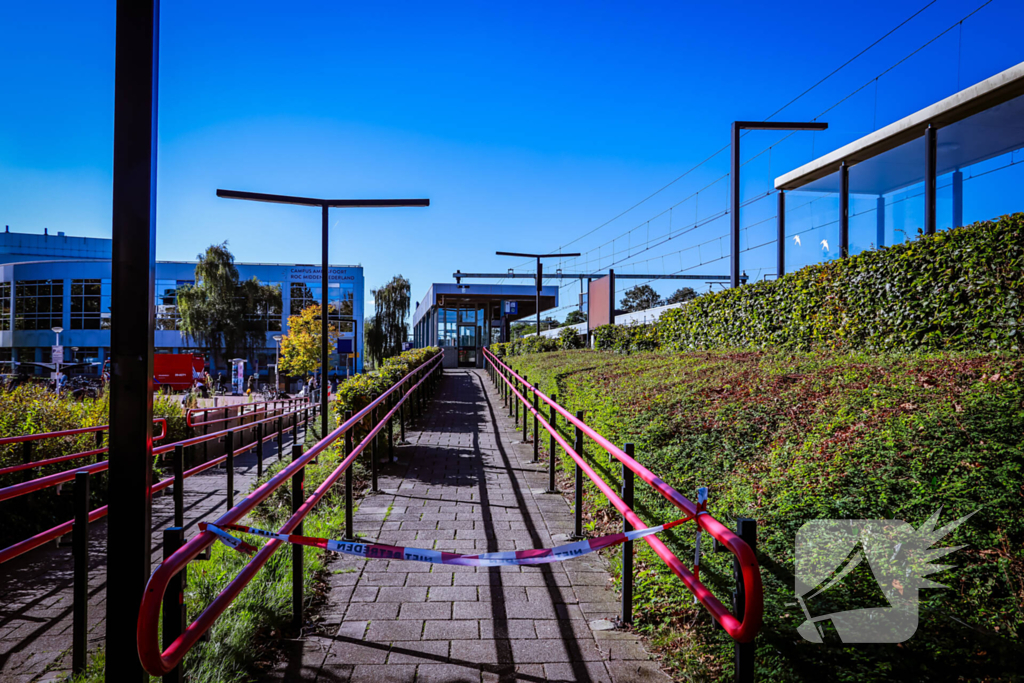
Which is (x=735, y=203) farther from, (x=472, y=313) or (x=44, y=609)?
(x=472, y=313)

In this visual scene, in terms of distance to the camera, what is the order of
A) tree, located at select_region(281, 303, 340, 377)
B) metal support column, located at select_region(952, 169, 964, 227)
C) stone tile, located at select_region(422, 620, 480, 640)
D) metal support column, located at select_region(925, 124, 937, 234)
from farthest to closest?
1. tree, located at select_region(281, 303, 340, 377)
2. metal support column, located at select_region(952, 169, 964, 227)
3. metal support column, located at select_region(925, 124, 937, 234)
4. stone tile, located at select_region(422, 620, 480, 640)

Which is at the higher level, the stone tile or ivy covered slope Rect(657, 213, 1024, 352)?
ivy covered slope Rect(657, 213, 1024, 352)

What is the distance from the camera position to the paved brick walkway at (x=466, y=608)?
9.08 ft

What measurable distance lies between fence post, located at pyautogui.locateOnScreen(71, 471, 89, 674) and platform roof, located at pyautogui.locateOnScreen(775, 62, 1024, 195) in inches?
495

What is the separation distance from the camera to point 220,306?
161 ft

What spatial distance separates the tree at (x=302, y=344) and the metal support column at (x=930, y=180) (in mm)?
42685

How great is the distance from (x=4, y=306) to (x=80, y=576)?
6757 centimetres

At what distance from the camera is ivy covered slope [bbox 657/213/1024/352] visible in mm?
5571

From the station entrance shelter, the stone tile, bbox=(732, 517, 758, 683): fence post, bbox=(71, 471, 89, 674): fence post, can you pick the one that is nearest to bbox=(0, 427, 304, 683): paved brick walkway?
bbox=(71, 471, 89, 674): fence post

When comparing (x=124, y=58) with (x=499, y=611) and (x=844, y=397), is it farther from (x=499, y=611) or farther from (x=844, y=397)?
(x=844, y=397)

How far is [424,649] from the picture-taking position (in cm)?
295

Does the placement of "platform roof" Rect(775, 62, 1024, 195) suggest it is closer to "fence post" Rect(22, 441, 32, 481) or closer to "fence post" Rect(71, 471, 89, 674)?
"fence post" Rect(71, 471, 89, 674)

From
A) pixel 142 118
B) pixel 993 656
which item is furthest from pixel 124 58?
pixel 993 656

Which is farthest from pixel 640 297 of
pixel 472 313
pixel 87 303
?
pixel 87 303
